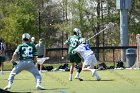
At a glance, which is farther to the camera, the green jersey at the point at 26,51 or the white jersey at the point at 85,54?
the white jersey at the point at 85,54

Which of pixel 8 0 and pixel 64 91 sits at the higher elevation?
pixel 8 0

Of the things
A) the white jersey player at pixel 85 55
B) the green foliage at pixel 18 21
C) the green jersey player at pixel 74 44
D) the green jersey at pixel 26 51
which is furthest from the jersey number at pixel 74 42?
the green foliage at pixel 18 21

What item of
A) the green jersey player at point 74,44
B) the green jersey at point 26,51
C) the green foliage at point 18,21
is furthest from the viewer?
the green foliage at point 18,21

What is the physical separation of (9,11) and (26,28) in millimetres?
2645

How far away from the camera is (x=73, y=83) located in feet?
53.6

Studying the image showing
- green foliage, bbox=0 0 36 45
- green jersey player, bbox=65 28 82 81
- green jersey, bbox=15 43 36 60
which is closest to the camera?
green jersey, bbox=15 43 36 60

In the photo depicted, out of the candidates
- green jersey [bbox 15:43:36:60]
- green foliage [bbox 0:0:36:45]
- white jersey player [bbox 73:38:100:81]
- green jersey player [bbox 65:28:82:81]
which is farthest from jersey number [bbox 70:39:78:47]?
green foliage [bbox 0:0:36:45]

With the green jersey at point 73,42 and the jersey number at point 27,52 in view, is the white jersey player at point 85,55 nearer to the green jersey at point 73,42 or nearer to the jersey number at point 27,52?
the green jersey at point 73,42

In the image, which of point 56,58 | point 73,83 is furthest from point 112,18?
point 73,83

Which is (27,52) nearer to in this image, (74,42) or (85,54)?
(74,42)

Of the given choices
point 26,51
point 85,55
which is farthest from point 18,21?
point 26,51

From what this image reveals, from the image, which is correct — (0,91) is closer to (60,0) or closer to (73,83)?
(73,83)

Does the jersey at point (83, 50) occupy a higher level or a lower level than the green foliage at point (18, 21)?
lower

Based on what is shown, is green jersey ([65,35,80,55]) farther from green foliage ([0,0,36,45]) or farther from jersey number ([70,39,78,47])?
green foliage ([0,0,36,45])
